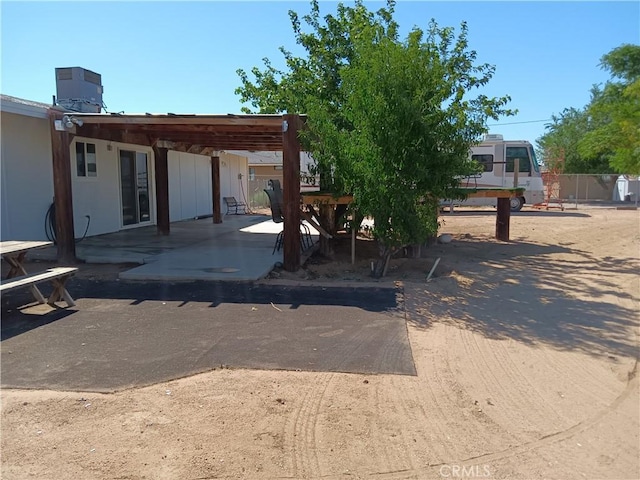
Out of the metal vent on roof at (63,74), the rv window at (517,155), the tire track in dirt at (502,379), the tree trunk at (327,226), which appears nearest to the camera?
the tire track in dirt at (502,379)

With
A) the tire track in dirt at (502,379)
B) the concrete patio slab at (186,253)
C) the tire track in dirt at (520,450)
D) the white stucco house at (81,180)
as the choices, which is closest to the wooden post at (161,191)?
the concrete patio slab at (186,253)

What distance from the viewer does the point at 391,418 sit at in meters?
3.80

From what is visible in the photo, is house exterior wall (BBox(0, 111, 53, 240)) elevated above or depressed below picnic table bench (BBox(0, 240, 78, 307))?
above

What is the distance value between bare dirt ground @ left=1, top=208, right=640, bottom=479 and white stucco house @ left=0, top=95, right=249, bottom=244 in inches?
302

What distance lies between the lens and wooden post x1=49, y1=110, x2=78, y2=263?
934 centimetres

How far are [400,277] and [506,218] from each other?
6.49 meters

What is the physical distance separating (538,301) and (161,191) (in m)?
10.8

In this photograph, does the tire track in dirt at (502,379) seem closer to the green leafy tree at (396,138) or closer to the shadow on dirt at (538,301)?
the shadow on dirt at (538,301)

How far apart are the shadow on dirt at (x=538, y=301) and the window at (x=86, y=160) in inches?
350

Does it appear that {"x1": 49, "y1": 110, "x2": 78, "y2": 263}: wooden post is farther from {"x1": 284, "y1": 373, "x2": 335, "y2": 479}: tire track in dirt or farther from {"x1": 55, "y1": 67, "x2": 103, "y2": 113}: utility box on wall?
{"x1": 284, "y1": 373, "x2": 335, "y2": 479}: tire track in dirt

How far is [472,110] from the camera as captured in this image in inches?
339

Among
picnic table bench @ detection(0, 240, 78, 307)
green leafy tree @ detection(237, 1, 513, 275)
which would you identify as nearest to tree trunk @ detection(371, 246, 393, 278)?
green leafy tree @ detection(237, 1, 513, 275)

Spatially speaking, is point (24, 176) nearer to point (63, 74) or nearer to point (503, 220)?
point (63, 74)

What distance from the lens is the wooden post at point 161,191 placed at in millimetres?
14352
